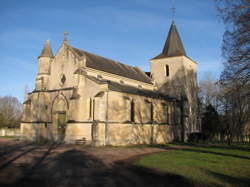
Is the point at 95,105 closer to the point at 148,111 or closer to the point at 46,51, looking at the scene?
the point at 148,111

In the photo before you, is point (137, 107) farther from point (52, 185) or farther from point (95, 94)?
point (52, 185)

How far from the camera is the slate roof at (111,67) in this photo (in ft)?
99.0

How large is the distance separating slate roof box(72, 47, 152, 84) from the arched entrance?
549 cm

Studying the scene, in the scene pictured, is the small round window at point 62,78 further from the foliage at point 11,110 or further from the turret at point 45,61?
the foliage at point 11,110

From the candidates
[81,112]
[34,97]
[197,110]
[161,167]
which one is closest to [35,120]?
[34,97]

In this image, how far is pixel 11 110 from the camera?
6525 cm

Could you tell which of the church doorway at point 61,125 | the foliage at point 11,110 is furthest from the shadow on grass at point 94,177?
the foliage at point 11,110

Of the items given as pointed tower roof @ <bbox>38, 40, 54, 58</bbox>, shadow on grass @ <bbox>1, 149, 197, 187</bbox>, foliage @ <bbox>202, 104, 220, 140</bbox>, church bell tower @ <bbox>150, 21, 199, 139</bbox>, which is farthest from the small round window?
foliage @ <bbox>202, 104, 220, 140</bbox>

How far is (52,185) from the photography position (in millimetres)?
8719

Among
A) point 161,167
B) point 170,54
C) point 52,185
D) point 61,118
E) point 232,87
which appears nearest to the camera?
point 52,185

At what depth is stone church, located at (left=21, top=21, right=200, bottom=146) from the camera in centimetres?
2534

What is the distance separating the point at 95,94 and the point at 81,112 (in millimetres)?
2578

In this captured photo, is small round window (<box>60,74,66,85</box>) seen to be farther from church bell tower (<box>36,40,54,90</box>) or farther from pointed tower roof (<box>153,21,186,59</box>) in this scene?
pointed tower roof (<box>153,21,186,59</box>)

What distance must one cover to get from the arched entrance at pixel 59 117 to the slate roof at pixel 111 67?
5.49 m
